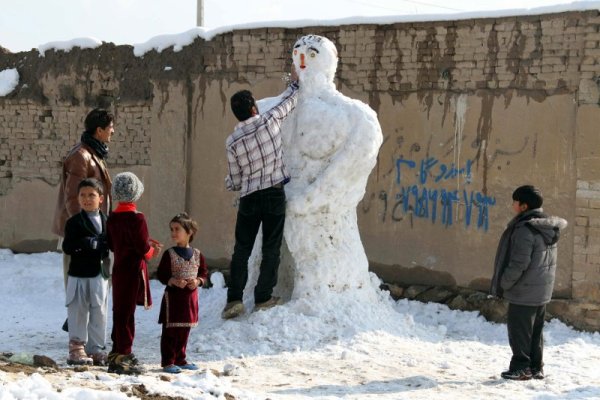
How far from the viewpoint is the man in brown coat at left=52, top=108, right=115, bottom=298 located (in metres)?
6.98

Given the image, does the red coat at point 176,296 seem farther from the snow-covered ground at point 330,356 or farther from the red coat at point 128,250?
the snow-covered ground at point 330,356

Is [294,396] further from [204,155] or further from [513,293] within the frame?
[204,155]

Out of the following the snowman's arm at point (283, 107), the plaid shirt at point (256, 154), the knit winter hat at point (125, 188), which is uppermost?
the snowman's arm at point (283, 107)

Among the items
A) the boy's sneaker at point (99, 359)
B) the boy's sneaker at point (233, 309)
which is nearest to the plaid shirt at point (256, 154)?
the boy's sneaker at point (233, 309)

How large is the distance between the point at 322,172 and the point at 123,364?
89.0 inches

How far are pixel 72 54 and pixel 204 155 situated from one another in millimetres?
2220

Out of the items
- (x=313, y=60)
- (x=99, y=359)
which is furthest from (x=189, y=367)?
(x=313, y=60)

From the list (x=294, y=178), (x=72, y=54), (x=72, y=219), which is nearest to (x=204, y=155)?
(x=72, y=54)

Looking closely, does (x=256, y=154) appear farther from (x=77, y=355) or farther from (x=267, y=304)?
(x=77, y=355)

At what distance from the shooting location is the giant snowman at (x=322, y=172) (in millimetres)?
7527

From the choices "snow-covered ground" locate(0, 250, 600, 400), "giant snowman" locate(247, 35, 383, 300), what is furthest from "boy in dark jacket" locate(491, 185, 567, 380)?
"giant snowman" locate(247, 35, 383, 300)

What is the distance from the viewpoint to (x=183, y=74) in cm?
1068

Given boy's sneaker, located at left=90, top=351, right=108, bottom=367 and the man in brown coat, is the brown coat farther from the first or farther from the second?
boy's sneaker, located at left=90, top=351, right=108, bottom=367

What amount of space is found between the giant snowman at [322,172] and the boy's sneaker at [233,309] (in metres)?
0.42
